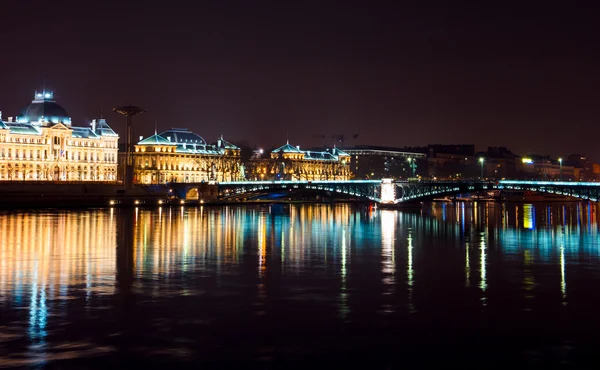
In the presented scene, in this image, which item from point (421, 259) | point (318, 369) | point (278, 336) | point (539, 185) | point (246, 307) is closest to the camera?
point (318, 369)

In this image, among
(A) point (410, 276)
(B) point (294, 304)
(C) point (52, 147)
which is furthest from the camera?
(C) point (52, 147)

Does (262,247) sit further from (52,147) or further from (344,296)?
(52,147)

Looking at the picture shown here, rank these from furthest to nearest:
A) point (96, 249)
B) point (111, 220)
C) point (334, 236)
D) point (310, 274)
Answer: point (111, 220) → point (334, 236) → point (96, 249) → point (310, 274)

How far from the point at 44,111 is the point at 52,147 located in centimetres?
843

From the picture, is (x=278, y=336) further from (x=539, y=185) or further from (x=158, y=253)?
(x=539, y=185)

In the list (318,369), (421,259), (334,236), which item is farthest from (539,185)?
(318,369)

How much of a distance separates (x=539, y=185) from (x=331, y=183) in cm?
3514

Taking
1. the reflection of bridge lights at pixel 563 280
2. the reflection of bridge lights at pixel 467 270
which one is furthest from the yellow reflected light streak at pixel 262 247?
the reflection of bridge lights at pixel 563 280

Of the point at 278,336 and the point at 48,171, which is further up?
the point at 48,171

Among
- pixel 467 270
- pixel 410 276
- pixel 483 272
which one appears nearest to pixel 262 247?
pixel 467 270

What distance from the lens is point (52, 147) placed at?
16375cm

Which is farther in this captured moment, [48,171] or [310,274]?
[48,171]

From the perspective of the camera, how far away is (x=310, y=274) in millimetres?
35469

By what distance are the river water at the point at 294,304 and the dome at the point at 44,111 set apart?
4819 inches
